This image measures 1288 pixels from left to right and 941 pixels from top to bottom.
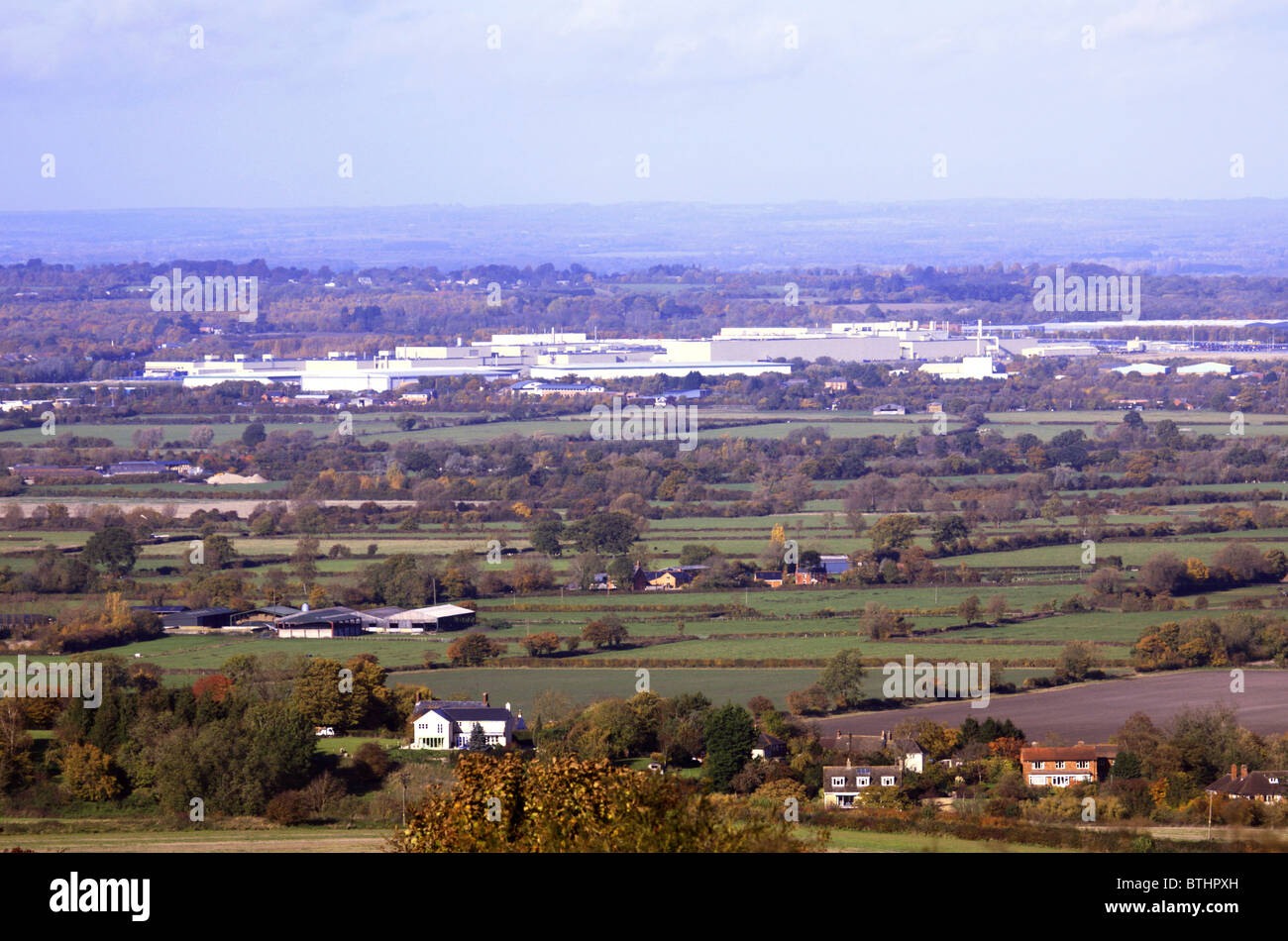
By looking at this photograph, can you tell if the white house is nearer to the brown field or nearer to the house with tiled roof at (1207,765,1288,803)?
the brown field

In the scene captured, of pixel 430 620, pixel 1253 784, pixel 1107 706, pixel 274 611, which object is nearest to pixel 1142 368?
pixel 430 620

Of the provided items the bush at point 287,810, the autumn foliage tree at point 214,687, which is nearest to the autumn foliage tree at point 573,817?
the bush at point 287,810

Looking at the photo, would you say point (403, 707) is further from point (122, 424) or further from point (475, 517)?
point (122, 424)

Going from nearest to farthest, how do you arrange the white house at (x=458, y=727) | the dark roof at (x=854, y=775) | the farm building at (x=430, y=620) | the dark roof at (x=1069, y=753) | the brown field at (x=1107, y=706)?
the dark roof at (x=854, y=775) < the dark roof at (x=1069, y=753) < the white house at (x=458, y=727) < the brown field at (x=1107, y=706) < the farm building at (x=430, y=620)

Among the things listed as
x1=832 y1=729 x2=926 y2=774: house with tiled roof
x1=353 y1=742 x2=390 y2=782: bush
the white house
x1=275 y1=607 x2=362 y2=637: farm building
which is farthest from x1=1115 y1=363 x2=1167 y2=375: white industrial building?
x1=353 y1=742 x2=390 y2=782: bush

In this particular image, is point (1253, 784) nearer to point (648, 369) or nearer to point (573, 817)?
point (573, 817)

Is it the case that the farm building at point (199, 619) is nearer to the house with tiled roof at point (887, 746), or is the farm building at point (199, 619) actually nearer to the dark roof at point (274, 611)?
the dark roof at point (274, 611)

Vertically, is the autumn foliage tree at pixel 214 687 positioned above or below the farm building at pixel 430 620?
above
